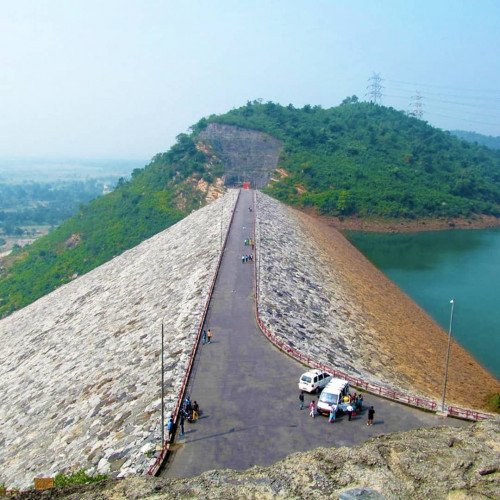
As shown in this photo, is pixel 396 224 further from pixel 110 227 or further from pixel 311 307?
pixel 311 307

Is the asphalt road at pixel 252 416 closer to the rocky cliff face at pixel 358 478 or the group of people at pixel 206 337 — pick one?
the group of people at pixel 206 337

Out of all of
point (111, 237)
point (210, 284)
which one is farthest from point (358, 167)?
point (210, 284)

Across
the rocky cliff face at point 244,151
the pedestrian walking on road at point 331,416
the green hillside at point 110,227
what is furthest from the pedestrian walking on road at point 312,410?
the rocky cliff face at point 244,151

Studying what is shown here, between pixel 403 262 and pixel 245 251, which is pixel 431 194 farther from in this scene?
pixel 245 251

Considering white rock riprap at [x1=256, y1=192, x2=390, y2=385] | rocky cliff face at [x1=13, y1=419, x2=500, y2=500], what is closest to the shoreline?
white rock riprap at [x1=256, y1=192, x2=390, y2=385]

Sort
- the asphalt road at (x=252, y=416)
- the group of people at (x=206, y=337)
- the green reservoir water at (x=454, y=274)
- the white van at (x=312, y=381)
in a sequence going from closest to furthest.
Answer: the asphalt road at (x=252, y=416) → the white van at (x=312, y=381) → the group of people at (x=206, y=337) → the green reservoir water at (x=454, y=274)
